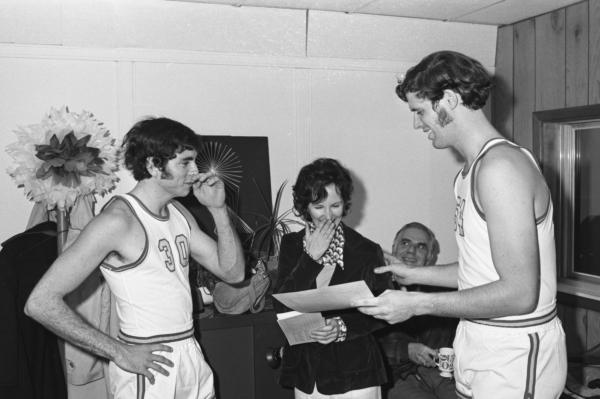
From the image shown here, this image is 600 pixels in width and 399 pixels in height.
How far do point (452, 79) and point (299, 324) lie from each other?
1.02 meters

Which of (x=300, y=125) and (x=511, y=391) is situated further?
(x=300, y=125)

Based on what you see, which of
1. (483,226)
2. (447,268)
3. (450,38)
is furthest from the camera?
(450,38)

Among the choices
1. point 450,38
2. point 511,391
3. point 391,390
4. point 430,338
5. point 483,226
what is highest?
point 450,38

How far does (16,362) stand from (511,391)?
1.86 meters

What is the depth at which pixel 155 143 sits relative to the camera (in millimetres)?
2066

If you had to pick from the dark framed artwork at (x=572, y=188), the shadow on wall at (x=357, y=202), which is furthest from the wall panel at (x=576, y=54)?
the shadow on wall at (x=357, y=202)

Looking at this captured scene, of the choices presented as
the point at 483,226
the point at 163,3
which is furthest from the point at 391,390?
the point at 163,3

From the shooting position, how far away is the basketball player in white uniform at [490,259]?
5.07ft

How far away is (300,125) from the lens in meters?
3.61

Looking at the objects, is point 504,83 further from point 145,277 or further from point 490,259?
point 145,277

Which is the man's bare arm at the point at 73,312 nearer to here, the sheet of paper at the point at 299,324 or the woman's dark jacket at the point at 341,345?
the sheet of paper at the point at 299,324

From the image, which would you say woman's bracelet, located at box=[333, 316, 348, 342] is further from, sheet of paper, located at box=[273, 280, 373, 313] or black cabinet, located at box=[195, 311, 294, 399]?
black cabinet, located at box=[195, 311, 294, 399]

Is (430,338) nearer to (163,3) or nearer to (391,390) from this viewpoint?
(391,390)

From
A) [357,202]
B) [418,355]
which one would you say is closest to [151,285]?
[418,355]
